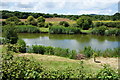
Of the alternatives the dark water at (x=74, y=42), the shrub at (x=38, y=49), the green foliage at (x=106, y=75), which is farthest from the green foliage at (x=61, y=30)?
the green foliage at (x=106, y=75)

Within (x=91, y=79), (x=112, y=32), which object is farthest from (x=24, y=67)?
(x=112, y=32)

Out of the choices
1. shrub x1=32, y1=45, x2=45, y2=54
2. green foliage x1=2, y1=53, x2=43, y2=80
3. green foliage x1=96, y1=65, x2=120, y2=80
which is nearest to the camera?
green foliage x1=2, y1=53, x2=43, y2=80

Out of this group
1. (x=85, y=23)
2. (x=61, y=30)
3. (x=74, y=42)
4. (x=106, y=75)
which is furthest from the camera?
(x=85, y=23)

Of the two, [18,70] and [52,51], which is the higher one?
[18,70]

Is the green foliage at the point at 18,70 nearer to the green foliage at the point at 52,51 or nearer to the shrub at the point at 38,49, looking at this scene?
the green foliage at the point at 52,51

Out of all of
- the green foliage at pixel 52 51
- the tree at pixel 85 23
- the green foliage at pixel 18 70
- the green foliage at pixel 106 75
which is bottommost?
the green foliage at pixel 52 51

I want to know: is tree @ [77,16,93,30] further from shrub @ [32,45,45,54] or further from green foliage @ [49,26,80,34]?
shrub @ [32,45,45,54]

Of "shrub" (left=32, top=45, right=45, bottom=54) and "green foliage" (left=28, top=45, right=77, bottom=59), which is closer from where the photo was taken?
"green foliage" (left=28, top=45, right=77, bottom=59)

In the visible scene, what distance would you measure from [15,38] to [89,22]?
19.2 m

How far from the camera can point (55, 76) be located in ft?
9.68

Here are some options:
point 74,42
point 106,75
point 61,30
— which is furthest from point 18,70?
point 61,30

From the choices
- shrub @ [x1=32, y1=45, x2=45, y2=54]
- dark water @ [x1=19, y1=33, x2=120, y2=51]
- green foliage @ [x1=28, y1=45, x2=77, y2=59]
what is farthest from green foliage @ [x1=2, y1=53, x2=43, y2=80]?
dark water @ [x1=19, y1=33, x2=120, y2=51]

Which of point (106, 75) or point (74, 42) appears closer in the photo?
point (106, 75)

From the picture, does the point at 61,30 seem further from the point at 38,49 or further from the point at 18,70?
the point at 18,70
